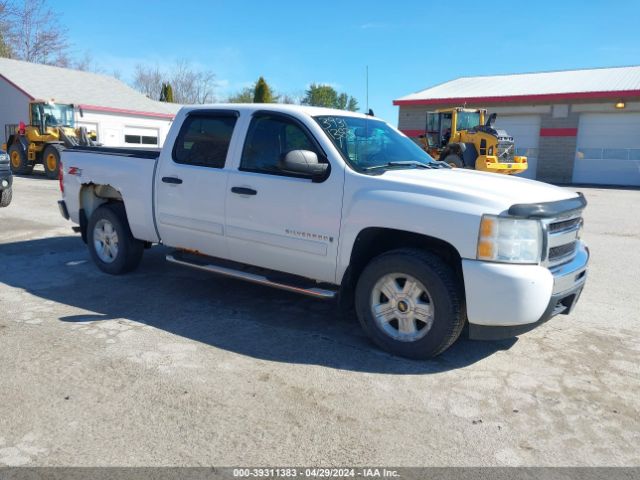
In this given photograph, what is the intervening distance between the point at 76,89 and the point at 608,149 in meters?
30.7

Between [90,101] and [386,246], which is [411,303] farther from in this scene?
[90,101]

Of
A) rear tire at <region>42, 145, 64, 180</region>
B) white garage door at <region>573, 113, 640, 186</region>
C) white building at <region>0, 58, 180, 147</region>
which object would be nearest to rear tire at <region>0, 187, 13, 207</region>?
rear tire at <region>42, 145, 64, 180</region>

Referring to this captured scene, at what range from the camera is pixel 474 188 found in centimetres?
400

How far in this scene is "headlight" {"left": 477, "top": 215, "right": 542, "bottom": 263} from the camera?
12.1ft

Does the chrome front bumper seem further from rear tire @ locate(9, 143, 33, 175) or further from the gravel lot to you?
rear tire @ locate(9, 143, 33, 175)

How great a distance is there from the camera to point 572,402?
3514 millimetres

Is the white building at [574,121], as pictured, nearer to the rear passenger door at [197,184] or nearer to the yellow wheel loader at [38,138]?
the yellow wheel loader at [38,138]

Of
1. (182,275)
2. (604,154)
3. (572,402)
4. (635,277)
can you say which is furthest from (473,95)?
(572,402)

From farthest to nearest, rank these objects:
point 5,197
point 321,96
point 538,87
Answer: point 321,96
point 538,87
point 5,197

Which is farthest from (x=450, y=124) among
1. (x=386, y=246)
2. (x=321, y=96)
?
(x=321, y=96)

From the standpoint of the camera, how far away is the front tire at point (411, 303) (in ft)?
12.8

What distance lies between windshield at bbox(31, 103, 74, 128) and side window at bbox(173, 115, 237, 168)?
18.6 metres

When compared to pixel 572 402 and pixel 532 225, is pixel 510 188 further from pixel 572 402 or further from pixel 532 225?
pixel 572 402

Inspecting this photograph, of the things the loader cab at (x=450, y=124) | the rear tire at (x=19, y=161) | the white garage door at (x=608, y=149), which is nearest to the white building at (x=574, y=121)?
the white garage door at (x=608, y=149)
